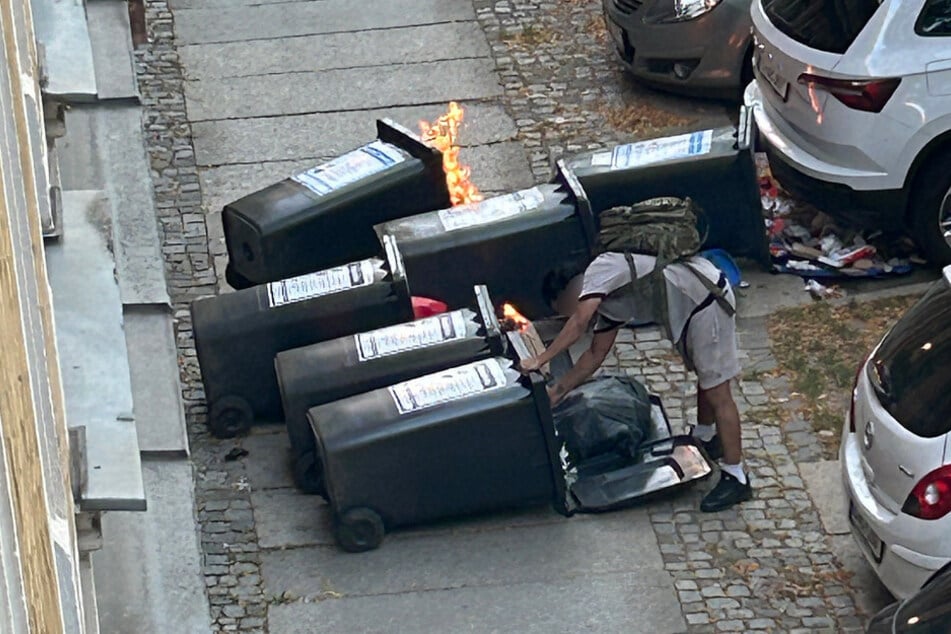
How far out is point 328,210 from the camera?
30.3 feet

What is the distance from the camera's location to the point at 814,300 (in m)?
9.74

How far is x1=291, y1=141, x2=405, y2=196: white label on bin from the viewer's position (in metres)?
9.36

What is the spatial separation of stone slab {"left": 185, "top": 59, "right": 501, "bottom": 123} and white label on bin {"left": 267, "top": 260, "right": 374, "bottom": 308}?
4002 millimetres

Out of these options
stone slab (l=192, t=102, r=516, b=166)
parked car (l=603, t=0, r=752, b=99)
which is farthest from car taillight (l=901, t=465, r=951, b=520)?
stone slab (l=192, t=102, r=516, b=166)

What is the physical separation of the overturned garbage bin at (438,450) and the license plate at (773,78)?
320 cm

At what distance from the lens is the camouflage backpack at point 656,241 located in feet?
25.3

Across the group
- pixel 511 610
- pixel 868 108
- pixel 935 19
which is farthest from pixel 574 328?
pixel 935 19

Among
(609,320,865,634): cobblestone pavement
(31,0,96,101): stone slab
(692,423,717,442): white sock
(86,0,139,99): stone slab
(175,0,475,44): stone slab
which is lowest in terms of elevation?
(609,320,865,634): cobblestone pavement

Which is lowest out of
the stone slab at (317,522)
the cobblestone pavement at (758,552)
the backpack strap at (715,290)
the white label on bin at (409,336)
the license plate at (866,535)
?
the cobblestone pavement at (758,552)

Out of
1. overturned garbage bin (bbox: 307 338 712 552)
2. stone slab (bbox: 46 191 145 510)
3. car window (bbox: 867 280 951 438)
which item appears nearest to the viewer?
stone slab (bbox: 46 191 145 510)

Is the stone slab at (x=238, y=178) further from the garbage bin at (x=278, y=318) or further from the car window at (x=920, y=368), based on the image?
the car window at (x=920, y=368)

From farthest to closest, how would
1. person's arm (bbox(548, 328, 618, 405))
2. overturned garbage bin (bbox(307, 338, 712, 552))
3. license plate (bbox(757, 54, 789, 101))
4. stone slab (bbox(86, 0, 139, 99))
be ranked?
license plate (bbox(757, 54, 789, 101))
person's arm (bbox(548, 328, 618, 405))
stone slab (bbox(86, 0, 139, 99))
overturned garbage bin (bbox(307, 338, 712, 552))

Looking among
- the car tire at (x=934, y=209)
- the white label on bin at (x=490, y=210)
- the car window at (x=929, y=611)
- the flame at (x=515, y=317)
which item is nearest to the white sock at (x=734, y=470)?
the flame at (x=515, y=317)

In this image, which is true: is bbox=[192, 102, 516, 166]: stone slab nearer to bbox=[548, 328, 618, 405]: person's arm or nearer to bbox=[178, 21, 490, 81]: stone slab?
bbox=[178, 21, 490, 81]: stone slab
